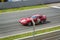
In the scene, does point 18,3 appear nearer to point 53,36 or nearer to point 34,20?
point 34,20

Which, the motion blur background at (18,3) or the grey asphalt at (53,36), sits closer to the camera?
the grey asphalt at (53,36)

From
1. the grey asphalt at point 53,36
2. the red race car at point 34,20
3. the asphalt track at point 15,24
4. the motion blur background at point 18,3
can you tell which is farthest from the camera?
the motion blur background at point 18,3

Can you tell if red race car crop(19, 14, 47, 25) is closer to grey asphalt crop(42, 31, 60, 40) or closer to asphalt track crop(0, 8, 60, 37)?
asphalt track crop(0, 8, 60, 37)

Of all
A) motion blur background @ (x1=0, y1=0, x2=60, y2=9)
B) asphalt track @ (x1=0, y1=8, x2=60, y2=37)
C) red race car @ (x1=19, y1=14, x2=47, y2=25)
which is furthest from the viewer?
motion blur background @ (x1=0, y1=0, x2=60, y2=9)

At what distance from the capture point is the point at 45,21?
31047mm

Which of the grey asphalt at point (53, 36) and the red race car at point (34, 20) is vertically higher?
the red race car at point (34, 20)

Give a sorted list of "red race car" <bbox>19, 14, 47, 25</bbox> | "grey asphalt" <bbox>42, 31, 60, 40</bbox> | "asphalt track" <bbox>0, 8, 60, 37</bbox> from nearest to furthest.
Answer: "grey asphalt" <bbox>42, 31, 60, 40</bbox> → "asphalt track" <bbox>0, 8, 60, 37</bbox> → "red race car" <bbox>19, 14, 47, 25</bbox>

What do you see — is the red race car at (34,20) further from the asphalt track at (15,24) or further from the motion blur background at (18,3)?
the motion blur background at (18,3)

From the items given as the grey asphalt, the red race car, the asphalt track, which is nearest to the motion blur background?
the asphalt track

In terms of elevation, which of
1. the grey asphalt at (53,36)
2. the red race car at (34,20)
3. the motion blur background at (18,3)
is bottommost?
the grey asphalt at (53,36)

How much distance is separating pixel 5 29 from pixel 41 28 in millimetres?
4790

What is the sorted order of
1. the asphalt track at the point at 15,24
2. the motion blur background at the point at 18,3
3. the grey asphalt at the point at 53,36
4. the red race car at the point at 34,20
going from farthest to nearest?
the motion blur background at the point at 18,3 → the red race car at the point at 34,20 → the asphalt track at the point at 15,24 → the grey asphalt at the point at 53,36

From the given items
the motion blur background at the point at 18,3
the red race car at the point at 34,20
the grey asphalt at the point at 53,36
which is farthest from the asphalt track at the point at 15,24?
the motion blur background at the point at 18,3

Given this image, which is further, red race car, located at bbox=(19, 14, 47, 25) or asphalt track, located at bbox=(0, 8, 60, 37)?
→ red race car, located at bbox=(19, 14, 47, 25)
